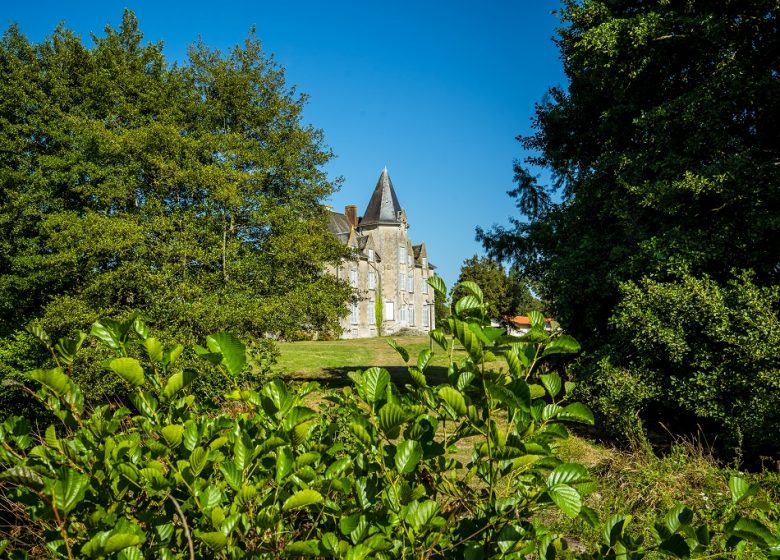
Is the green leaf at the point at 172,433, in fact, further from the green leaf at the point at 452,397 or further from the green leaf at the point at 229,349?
the green leaf at the point at 452,397

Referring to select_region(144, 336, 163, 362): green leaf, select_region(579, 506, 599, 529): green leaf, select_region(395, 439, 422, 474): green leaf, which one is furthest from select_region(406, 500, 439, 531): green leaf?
select_region(144, 336, 163, 362): green leaf

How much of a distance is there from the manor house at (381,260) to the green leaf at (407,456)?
42936 mm

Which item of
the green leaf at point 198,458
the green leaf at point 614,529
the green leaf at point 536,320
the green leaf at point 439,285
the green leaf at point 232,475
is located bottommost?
the green leaf at point 614,529

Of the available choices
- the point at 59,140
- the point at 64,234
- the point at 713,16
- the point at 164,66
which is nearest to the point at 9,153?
the point at 59,140

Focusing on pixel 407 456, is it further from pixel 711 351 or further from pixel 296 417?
pixel 711 351

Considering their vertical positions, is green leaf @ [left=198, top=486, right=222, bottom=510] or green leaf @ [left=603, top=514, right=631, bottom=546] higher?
green leaf @ [left=198, top=486, right=222, bottom=510]

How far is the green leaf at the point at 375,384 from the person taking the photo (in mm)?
1792

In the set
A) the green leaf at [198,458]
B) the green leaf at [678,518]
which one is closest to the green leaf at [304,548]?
the green leaf at [198,458]

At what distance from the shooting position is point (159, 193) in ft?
49.2

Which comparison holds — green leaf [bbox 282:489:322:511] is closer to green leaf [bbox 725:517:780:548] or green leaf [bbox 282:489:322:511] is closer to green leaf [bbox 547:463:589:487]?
green leaf [bbox 547:463:589:487]

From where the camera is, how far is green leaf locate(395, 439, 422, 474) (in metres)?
1.59

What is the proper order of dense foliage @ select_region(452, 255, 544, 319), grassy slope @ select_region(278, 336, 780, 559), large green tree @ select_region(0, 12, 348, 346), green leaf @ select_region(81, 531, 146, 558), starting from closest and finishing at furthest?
green leaf @ select_region(81, 531, 146, 558) < grassy slope @ select_region(278, 336, 780, 559) < large green tree @ select_region(0, 12, 348, 346) < dense foliage @ select_region(452, 255, 544, 319)

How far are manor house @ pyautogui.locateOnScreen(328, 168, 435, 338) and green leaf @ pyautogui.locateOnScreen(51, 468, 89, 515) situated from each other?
43026mm

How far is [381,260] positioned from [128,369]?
4595 cm
